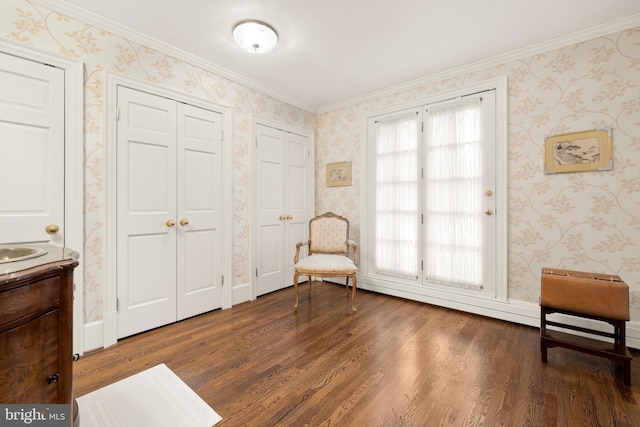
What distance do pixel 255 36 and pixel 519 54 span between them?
2.50m

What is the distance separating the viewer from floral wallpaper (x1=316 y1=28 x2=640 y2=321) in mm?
2250

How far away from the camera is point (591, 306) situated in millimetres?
1938

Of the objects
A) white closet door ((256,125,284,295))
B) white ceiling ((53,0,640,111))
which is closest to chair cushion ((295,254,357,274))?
white closet door ((256,125,284,295))

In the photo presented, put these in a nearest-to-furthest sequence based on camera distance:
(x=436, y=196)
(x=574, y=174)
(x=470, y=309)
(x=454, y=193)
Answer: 1. (x=574, y=174)
2. (x=470, y=309)
3. (x=454, y=193)
4. (x=436, y=196)

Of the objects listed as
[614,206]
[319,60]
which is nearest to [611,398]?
[614,206]

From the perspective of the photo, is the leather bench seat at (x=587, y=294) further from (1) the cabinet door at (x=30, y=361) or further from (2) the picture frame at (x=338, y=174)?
(1) the cabinet door at (x=30, y=361)

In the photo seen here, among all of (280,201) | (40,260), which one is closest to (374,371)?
(40,260)

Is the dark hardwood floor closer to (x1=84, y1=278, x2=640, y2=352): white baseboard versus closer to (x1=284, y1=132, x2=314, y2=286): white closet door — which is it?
(x1=84, y1=278, x2=640, y2=352): white baseboard

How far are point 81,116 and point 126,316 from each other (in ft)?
5.45

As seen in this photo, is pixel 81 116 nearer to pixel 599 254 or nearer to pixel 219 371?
pixel 219 371

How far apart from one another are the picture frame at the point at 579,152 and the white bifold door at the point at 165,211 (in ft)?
10.7

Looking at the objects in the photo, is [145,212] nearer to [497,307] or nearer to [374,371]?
[374,371]

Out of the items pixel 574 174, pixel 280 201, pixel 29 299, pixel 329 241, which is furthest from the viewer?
pixel 280 201

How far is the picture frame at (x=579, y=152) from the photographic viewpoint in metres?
2.32
